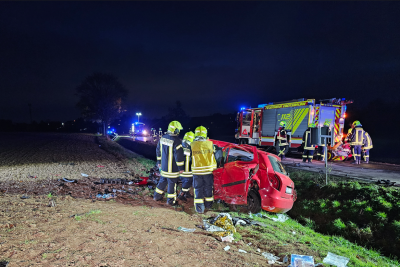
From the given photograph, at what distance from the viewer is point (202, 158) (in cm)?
515

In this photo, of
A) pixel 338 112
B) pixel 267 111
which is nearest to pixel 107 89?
pixel 267 111

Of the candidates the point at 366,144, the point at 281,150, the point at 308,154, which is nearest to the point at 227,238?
the point at 308,154

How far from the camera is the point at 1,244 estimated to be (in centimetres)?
269

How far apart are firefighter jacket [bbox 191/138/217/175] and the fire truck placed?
24.6ft

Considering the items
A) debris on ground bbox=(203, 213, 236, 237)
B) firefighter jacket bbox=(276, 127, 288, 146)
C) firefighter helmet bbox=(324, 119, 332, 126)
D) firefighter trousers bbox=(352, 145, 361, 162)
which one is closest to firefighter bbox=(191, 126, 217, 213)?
debris on ground bbox=(203, 213, 236, 237)

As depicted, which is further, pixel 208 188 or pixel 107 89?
Result: pixel 107 89

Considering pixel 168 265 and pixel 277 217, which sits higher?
pixel 168 265

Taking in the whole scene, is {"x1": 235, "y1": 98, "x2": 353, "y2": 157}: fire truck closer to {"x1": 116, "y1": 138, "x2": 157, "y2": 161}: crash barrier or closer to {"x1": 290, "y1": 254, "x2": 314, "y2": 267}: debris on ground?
{"x1": 116, "y1": 138, "x2": 157, "y2": 161}: crash barrier

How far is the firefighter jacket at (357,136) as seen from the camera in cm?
1021

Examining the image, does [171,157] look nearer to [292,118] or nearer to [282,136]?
[282,136]

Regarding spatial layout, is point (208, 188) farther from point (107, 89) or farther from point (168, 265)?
point (107, 89)

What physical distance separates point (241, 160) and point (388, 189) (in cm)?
399

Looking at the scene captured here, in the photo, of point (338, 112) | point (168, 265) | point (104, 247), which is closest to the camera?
point (168, 265)

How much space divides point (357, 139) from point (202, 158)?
28.2ft
